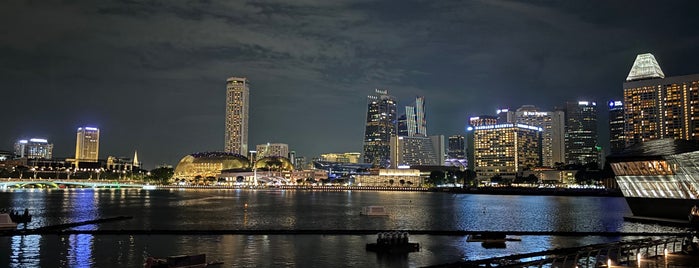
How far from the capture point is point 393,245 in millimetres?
44188

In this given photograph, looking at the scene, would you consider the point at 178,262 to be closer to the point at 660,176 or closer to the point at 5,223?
the point at 5,223

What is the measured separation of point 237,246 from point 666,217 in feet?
178

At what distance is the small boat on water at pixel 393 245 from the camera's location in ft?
144

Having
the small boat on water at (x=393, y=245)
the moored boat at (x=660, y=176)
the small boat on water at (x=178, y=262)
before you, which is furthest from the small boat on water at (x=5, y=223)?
the moored boat at (x=660, y=176)

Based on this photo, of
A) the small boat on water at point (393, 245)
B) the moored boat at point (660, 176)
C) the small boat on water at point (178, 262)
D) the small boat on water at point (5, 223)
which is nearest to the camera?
the small boat on water at point (178, 262)

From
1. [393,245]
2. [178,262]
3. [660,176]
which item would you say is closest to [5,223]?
[178,262]

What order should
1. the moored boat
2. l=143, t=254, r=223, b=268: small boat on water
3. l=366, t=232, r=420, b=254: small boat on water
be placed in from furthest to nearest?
the moored boat
l=366, t=232, r=420, b=254: small boat on water
l=143, t=254, r=223, b=268: small boat on water

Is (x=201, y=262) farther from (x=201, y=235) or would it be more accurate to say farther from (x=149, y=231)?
(x=149, y=231)

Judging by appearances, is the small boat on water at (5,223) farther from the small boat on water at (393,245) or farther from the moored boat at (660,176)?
the moored boat at (660,176)

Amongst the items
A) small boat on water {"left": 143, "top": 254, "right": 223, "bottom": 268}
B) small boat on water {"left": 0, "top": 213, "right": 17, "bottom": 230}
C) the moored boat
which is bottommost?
small boat on water {"left": 143, "top": 254, "right": 223, "bottom": 268}

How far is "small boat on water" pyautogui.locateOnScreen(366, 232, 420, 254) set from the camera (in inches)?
1722

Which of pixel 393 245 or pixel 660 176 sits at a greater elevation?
pixel 660 176

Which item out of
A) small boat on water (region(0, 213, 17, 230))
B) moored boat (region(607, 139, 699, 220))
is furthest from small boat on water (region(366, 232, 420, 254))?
moored boat (region(607, 139, 699, 220))

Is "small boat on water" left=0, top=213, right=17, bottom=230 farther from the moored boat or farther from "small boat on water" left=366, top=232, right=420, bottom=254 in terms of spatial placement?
the moored boat
